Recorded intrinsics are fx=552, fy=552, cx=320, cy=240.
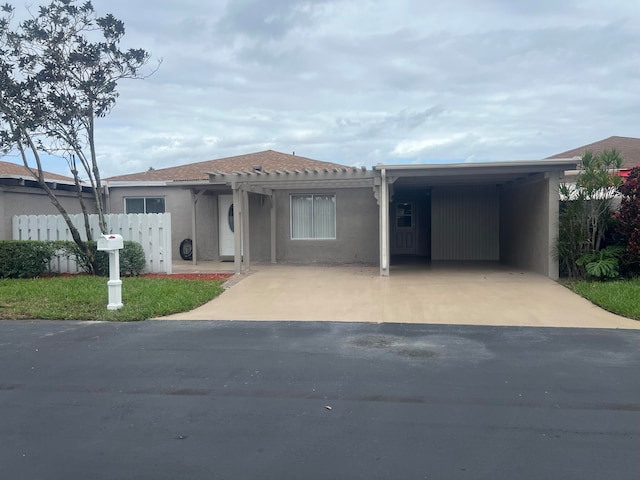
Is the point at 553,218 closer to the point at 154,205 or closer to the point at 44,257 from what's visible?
the point at 154,205

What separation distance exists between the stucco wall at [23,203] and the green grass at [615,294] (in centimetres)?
1414

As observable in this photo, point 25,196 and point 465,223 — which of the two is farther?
point 465,223

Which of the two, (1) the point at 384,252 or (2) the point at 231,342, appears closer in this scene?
(2) the point at 231,342

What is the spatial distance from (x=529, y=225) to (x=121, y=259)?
10.5m

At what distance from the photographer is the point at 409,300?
421 inches

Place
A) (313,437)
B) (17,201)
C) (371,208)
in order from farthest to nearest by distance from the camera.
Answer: (371,208) → (17,201) → (313,437)

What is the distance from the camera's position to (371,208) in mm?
16781

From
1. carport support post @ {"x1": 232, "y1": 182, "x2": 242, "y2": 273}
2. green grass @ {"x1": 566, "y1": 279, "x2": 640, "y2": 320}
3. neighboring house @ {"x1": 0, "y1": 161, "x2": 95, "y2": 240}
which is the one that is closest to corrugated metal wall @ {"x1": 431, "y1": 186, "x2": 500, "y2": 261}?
green grass @ {"x1": 566, "y1": 279, "x2": 640, "y2": 320}

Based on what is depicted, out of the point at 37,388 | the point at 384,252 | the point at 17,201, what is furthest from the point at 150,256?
the point at 37,388

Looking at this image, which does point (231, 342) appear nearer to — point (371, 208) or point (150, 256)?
point (150, 256)

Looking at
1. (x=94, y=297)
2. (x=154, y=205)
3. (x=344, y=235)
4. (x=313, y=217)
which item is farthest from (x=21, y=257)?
(x=344, y=235)

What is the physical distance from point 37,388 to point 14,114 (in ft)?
31.8

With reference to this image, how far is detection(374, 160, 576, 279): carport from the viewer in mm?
12773

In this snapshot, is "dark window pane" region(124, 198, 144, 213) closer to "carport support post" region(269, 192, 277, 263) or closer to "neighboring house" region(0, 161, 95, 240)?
"neighboring house" region(0, 161, 95, 240)
